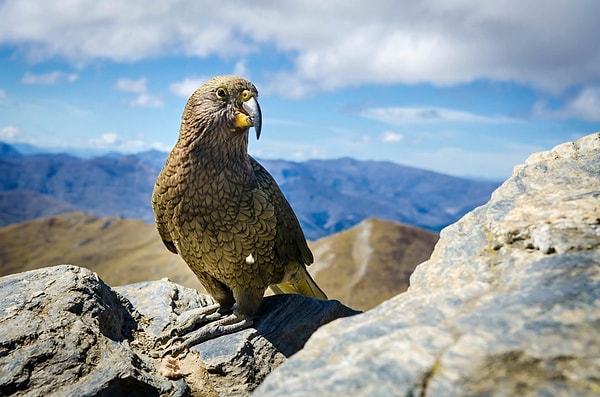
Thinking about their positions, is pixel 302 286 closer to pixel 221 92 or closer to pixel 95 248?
pixel 221 92

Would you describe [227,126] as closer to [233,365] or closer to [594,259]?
[233,365]

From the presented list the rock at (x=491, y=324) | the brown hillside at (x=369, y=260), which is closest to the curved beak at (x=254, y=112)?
the rock at (x=491, y=324)

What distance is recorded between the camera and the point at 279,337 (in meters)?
5.91

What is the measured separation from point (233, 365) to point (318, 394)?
3075 millimetres

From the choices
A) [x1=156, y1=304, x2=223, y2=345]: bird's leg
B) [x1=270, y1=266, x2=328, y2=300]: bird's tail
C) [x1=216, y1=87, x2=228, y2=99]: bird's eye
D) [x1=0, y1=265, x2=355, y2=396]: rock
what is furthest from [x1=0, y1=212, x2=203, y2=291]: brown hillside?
[x1=216, y1=87, x2=228, y2=99]: bird's eye

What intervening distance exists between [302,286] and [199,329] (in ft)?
6.28

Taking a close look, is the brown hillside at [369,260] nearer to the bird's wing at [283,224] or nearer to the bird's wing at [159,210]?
the bird's wing at [283,224]

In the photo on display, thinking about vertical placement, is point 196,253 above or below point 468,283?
below

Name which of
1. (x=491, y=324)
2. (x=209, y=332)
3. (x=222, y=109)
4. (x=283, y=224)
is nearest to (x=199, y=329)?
(x=209, y=332)

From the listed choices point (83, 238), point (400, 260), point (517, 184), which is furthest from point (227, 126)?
point (83, 238)

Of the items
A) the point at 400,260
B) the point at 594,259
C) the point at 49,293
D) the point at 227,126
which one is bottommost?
the point at 400,260

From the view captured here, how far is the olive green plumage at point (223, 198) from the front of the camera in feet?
17.7

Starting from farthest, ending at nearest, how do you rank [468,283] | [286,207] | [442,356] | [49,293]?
[286,207]
[49,293]
[468,283]
[442,356]

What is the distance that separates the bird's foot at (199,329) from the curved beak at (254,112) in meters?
2.65
